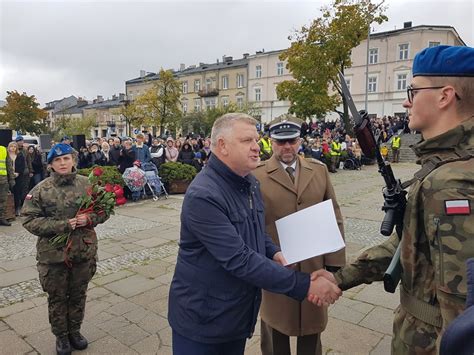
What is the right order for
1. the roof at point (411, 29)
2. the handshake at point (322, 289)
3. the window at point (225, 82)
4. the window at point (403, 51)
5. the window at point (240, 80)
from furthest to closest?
the window at point (225, 82)
the window at point (240, 80)
the window at point (403, 51)
the roof at point (411, 29)
the handshake at point (322, 289)

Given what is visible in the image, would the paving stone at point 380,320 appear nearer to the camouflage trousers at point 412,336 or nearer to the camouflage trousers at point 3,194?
the camouflage trousers at point 412,336

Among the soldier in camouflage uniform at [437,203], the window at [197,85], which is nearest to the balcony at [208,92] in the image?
the window at [197,85]

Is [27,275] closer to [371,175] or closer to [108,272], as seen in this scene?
[108,272]

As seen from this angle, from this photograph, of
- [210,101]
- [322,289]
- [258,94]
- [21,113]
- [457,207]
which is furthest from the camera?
[210,101]

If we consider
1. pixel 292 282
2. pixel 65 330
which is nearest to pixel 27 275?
pixel 65 330

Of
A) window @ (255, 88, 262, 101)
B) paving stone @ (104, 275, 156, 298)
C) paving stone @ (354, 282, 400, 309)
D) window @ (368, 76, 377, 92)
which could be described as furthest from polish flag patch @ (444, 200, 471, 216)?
window @ (255, 88, 262, 101)

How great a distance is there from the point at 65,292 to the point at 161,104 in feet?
135

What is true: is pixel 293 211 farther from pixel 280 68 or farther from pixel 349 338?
pixel 280 68

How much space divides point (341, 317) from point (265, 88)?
167 feet

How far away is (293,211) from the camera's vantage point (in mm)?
2820

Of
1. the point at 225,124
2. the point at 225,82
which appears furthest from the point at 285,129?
the point at 225,82

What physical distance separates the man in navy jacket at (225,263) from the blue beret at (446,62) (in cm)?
93

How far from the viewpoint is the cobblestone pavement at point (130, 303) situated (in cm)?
340

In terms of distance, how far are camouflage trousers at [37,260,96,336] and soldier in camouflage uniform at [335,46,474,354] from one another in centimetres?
276
